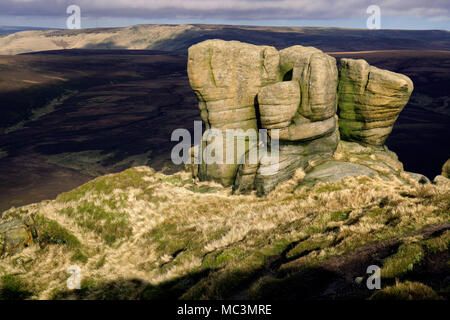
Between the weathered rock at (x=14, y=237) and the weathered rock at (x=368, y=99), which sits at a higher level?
the weathered rock at (x=368, y=99)

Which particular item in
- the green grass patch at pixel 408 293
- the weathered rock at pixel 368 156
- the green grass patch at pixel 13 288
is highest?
the green grass patch at pixel 408 293

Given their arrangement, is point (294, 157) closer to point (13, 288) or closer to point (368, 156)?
point (368, 156)

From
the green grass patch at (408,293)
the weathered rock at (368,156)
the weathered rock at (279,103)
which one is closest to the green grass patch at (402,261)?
the green grass patch at (408,293)

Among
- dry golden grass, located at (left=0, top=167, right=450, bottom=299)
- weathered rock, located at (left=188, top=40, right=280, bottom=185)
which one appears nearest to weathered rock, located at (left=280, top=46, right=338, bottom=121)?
weathered rock, located at (left=188, top=40, right=280, bottom=185)

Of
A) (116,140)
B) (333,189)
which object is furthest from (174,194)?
(116,140)

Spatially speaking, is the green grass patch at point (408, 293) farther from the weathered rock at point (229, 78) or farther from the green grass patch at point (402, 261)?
the weathered rock at point (229, 78)

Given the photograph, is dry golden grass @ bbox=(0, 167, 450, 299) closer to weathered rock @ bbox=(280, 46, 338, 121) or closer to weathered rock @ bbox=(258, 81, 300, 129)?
weathered rock @ bbox=(258, 81, 300, 129)
